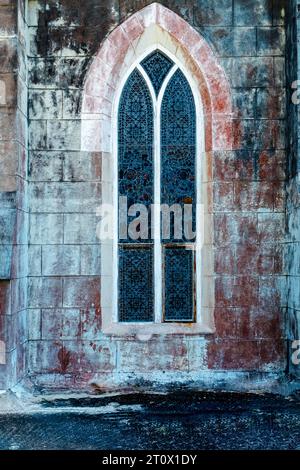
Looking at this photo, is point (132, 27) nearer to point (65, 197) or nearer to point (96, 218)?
point (65, 197)

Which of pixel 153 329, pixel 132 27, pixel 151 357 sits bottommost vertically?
pixel 151 357

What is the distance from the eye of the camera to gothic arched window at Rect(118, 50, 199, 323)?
24.5 feet

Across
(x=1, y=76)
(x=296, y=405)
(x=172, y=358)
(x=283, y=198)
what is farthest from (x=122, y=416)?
(x=1, y=76)

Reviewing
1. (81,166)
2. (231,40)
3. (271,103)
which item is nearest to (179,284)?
(81,166)

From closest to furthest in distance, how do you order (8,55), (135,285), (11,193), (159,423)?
(159,423), (11,193), (8,55), (135,285)

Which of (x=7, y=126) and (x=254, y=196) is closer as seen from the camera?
(x=7, y=126)

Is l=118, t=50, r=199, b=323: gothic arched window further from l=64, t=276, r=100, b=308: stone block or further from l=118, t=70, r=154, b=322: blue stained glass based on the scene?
l=64, t=276, r=100, b=308: stone block

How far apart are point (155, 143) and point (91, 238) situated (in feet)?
4.81

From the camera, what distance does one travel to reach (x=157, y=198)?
749cm

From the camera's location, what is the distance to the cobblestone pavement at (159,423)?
527 centimetres

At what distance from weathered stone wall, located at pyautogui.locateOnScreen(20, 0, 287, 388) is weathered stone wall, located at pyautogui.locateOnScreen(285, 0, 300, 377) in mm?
141

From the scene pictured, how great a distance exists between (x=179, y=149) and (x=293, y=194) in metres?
1.55

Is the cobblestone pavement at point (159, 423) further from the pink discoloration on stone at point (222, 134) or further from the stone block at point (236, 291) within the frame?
the pink discoloration on stone at point (222, 134)
